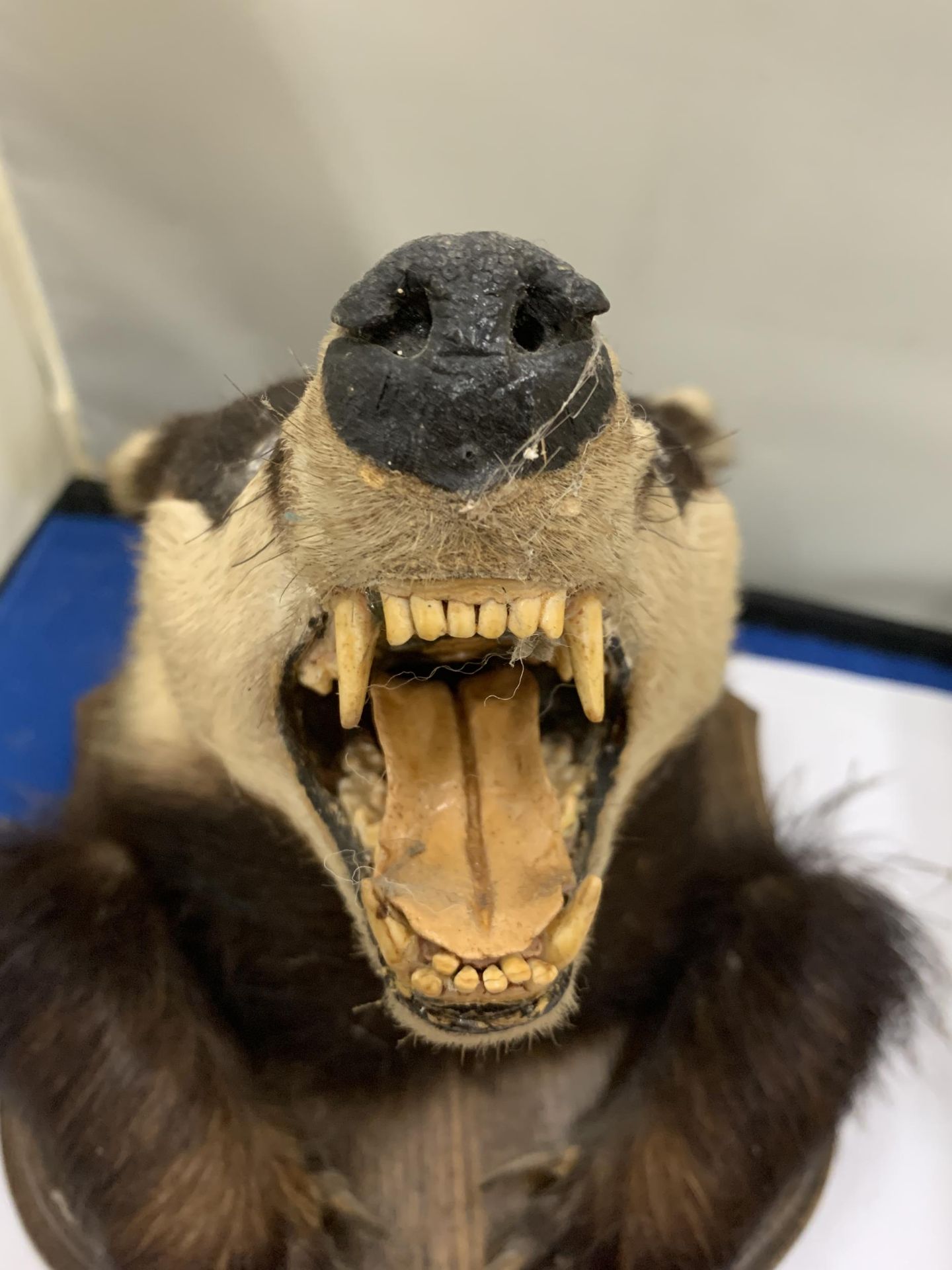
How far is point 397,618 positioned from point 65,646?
1.14 meters

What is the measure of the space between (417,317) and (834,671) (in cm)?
129

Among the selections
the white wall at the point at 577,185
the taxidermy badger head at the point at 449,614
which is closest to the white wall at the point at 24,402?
the white wall at the point at 577,185

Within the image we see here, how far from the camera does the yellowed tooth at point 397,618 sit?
0.66m

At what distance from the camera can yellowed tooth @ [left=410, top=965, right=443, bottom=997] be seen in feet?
2.46

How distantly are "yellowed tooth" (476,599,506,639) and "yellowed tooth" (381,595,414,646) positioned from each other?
45mm

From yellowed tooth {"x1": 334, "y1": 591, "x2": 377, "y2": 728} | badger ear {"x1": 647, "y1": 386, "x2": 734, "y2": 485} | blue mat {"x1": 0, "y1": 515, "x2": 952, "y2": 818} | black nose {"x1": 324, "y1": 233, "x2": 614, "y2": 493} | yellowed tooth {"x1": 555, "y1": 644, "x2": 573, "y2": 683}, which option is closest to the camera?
black nose {"x1": 324, "y1": 233, "x2": 614, "y2": 493}

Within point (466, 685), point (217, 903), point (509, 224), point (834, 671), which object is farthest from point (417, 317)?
point (834, 671)

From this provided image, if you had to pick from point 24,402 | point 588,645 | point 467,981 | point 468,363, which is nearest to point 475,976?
point 467,981

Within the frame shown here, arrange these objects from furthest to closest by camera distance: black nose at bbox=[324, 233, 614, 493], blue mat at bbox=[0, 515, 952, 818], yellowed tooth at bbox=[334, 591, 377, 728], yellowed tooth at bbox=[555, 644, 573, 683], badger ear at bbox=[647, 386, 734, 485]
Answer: blue mat at bbox=[0, 515, 952, 818] → badger ear at bbox=[647, 386, 734, 485] → yellowed tooth at bbox=[555, 644, 573, 683] → yellowed tooth at bbox=[334, 591, 377, 728] → black nose at bbox=[324, 233, 614, 493]

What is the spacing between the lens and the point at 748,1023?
3.11ft

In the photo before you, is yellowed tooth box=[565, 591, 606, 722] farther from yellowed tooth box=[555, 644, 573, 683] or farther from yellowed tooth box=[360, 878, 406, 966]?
yellowed tooth box=[360, 878, 406, 966]

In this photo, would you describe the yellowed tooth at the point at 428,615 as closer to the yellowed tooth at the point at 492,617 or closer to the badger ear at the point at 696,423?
the yellowed tooth at the point at 492,617

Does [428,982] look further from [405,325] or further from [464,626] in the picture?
[405,325]

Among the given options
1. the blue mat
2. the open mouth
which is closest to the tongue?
the open mouth
